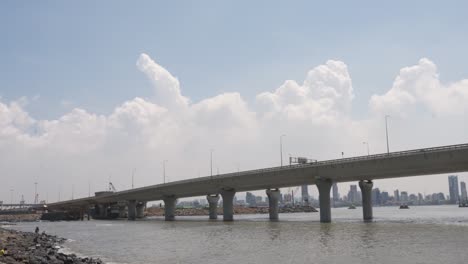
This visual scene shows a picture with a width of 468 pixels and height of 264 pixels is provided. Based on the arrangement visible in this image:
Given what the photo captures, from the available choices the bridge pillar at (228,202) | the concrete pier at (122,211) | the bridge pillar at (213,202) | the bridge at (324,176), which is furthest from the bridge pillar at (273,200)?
the concrete pier at (122,211)

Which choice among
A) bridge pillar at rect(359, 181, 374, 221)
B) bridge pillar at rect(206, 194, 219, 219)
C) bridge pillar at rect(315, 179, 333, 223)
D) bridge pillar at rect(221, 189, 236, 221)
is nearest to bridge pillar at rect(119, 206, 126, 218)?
bridge pillar at rect(206, 194, 219, 219)

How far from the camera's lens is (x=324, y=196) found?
91438 millimetres

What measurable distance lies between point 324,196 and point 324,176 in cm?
399

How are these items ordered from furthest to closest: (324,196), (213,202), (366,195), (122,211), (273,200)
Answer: (122,211), (213,202), (273,200), (366,195), (324,196)

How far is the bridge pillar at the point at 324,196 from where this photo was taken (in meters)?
91.7

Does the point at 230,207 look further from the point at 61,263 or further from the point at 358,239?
the point at 61,263

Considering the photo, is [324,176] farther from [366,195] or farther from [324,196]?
[366,195]

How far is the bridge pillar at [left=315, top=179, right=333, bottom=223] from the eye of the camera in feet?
301

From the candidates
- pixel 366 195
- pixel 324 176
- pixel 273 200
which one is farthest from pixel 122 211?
pixel 366 195

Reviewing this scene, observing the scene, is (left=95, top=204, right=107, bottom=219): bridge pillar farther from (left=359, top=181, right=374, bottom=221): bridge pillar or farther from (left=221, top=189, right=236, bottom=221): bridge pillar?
(left=359, top=181, right=374, bottom=221): bridge pillar

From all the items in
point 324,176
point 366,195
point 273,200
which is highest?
point 324,176

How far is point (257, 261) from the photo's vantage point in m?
35.8

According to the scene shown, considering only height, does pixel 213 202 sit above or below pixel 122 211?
above

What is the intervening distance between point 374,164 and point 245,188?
43296 mm
